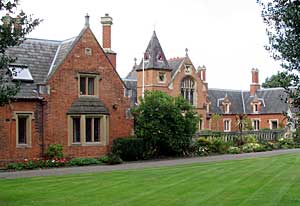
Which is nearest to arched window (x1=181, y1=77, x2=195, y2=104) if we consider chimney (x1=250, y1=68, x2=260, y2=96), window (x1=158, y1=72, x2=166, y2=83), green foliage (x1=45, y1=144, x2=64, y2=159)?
window (x1=158, y1=72, x2=166, y2=83)

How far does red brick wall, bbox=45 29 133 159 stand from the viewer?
28391mm

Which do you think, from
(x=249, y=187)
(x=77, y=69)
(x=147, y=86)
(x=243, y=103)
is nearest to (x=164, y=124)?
(x=77, y=69)

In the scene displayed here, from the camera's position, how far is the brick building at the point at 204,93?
56.1 m

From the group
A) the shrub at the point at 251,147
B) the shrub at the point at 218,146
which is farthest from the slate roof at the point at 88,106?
the shrub at the point at 251,147

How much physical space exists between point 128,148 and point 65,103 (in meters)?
4.80

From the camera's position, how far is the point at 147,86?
55.5 m

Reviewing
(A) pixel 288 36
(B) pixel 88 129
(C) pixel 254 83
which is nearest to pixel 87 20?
(B) pixel 88 129

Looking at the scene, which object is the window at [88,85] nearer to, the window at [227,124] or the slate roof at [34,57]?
the slate roof at [34,57]

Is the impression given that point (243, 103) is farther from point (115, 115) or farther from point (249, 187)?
point (249, 187)

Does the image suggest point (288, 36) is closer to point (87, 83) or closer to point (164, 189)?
point (164, 189)

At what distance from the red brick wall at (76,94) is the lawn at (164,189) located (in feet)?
29.7

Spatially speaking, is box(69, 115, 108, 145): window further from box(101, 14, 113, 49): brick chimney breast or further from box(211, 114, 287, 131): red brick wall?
box(211, 114, 287, 131): red brick wall

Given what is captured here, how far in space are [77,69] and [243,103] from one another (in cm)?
4601

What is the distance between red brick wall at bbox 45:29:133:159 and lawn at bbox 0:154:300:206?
9.04m
